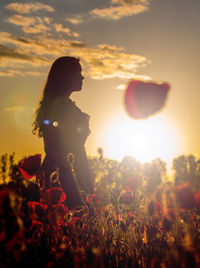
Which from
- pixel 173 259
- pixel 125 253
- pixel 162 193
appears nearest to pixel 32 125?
pixel 125 253

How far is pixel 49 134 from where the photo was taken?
4.41 meters

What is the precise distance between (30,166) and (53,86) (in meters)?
2.29

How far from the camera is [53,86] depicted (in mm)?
4695

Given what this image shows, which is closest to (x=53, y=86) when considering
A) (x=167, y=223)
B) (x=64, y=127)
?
(x=64, y=127)

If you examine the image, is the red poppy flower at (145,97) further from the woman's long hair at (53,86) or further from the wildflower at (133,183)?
the woman's long hair at (53,86)

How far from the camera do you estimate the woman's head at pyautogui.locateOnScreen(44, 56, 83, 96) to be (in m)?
4.66

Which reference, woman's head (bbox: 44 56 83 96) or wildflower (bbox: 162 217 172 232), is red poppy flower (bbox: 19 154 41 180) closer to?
wildflower (bbox: 162 217 172 232)

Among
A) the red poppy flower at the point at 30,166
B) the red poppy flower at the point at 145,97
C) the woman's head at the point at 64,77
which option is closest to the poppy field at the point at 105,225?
the red poppy flower at the point at 30,166

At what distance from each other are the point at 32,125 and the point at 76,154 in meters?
0.95

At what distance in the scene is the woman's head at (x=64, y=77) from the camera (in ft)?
15.3

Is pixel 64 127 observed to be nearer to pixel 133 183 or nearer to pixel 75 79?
pixel 75 79

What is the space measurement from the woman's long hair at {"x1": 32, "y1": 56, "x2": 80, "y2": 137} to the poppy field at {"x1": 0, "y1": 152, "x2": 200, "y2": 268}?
4.42 feet

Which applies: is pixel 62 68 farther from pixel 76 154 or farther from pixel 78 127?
pixel 76 154

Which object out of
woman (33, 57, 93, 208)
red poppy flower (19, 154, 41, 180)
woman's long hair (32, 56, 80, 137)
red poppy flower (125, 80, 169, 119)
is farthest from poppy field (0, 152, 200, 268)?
woman's long hair (32, 56, 80, 137)
